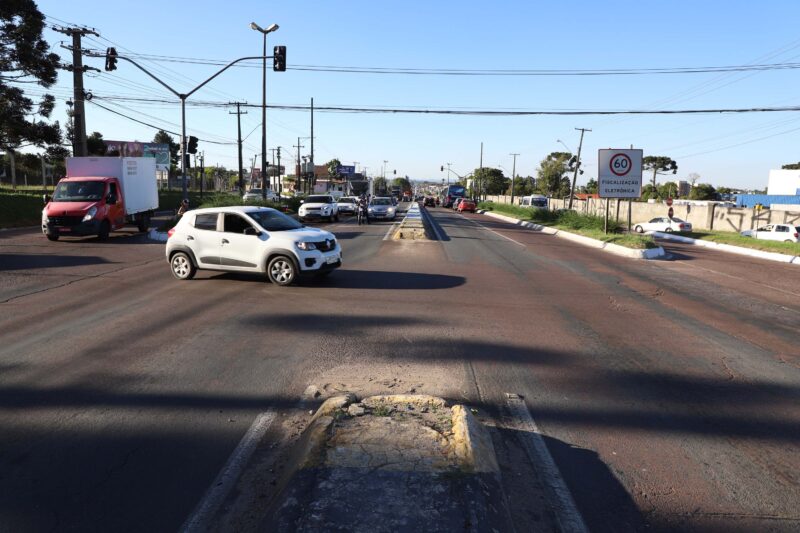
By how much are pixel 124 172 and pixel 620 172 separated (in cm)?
2019

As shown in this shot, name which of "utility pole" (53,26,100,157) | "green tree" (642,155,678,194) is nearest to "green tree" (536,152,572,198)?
"green tree" (642,155,678,194)

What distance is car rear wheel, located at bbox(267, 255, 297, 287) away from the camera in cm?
1137

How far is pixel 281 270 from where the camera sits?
11492 millimetres

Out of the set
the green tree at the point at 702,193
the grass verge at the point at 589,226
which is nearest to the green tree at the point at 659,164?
the green tree at the point at 702,193

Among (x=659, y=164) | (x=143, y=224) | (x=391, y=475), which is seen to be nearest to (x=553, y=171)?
(x=659, y=164)

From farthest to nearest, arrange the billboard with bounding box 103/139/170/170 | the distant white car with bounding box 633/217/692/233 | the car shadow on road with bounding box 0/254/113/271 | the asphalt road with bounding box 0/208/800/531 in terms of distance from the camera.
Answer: the billboard with bounding box 103/139/170/170 → the distant white car with bounding box 633/217/692/233 → the car shadow on road with bounding box 0/254/113/271 → the asphalt road with bounding box 0/208/800/531

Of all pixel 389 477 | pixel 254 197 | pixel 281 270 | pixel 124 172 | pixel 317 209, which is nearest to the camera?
pixel 389 477

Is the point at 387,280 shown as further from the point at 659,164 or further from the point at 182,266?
the point at 659,164

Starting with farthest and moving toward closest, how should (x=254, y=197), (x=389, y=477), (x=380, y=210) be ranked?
1. (x=254, y=197)
2. (x=380, y=210)
3. (x=389, y=477)

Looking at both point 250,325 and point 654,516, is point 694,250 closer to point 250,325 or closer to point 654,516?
point 250,325

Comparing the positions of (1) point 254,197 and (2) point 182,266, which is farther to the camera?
(1) point 254,197

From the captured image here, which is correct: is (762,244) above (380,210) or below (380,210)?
below

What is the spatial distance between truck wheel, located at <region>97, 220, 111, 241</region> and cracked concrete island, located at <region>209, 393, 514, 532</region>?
18324 millimetres

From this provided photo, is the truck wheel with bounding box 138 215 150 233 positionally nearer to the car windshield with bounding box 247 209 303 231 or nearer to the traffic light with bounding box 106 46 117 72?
the traffic light with bounding box 106 46 117 72
